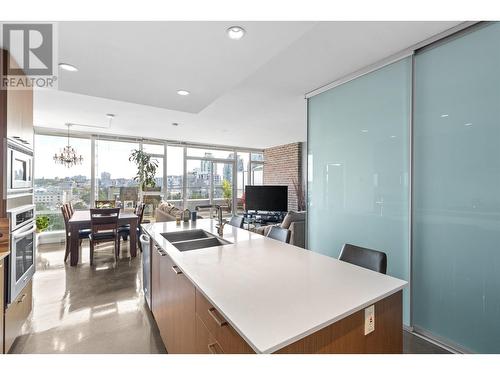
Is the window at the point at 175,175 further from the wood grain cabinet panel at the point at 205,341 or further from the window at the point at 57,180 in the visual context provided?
the wood grain cabinet panel at the point at 205,341

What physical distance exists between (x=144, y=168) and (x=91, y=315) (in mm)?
4015

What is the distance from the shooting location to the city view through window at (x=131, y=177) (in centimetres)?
529

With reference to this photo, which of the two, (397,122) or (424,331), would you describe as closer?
(424,331)

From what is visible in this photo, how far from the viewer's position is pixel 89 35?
5.10ft

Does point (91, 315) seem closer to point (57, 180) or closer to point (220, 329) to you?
point (220, 329)

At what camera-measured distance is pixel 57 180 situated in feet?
17.6

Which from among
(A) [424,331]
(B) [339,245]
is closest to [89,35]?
(B) [339,245]

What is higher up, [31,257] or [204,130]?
[204,130]

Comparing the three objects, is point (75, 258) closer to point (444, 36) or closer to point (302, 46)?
point (302, 46)

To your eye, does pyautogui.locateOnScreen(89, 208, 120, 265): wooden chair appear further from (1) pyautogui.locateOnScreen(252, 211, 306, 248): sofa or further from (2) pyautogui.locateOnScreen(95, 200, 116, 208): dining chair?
(1) pyautogui.locateOnScreen(252, 211, 306, 248): sofa

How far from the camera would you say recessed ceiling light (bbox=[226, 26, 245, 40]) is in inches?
58.9

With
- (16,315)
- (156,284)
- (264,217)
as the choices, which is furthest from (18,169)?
(264,217)

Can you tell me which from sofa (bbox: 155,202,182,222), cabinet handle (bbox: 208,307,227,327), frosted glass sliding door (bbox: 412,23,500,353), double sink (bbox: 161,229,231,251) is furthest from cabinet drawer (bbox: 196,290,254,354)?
sofa (bbox: 155,202,182,222)

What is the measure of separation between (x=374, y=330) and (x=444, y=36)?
2.26m
